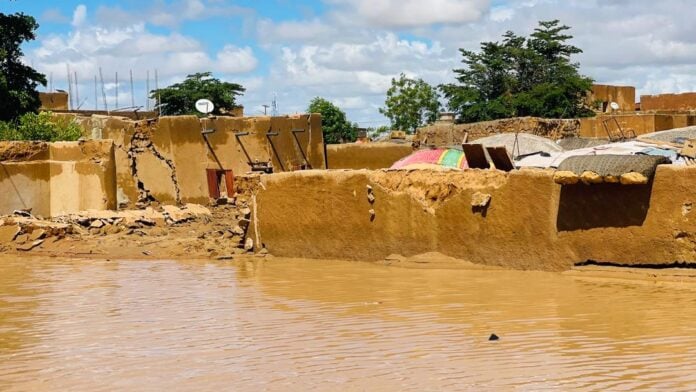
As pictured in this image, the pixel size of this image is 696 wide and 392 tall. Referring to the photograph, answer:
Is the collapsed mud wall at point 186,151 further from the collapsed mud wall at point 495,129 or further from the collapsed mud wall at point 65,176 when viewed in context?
the collapsed mud wall at point 495,129

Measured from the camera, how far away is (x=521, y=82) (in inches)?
1296

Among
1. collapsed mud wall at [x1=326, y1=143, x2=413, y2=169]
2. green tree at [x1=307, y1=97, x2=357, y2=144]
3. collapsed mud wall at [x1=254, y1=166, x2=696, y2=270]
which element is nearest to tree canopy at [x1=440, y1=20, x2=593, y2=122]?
green tree at [x1=307, y1=97, x2=357, y2=144]

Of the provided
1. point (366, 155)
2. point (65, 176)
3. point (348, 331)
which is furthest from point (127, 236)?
point (348, 331)

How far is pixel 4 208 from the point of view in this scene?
1426cm

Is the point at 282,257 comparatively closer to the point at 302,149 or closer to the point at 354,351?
the point at 354,351

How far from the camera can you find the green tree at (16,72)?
76.8ft

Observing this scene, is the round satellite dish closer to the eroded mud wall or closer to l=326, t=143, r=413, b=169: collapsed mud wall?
l=326, t=143, r=413, b=169: collapsed mud wall

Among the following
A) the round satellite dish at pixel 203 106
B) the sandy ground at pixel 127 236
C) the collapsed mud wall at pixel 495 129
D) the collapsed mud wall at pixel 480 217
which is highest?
the round satellite dish at pixel 203 106

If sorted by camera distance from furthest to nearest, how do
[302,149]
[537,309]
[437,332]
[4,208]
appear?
[302,149]
[4,208]
[537,309]
[437,332]

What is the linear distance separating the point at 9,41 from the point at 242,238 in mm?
14486

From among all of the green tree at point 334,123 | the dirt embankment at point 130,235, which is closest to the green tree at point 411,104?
the green tree at point 334,123

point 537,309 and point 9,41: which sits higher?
point 9,41

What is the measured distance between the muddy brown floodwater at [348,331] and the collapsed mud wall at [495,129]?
1017 centimetres

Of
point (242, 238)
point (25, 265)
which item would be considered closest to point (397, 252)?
point (242, 238)
